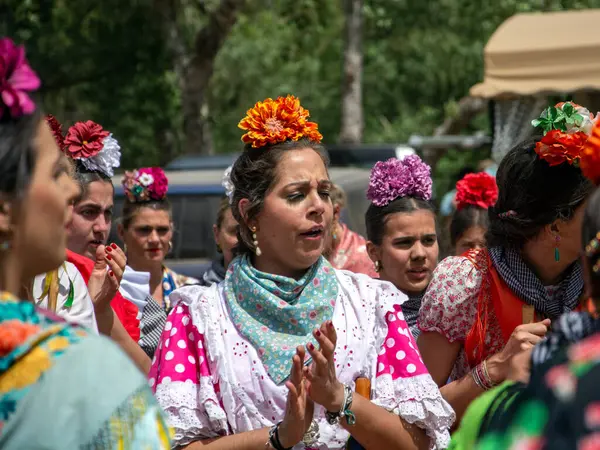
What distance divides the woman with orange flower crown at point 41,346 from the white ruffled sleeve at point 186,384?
132cm

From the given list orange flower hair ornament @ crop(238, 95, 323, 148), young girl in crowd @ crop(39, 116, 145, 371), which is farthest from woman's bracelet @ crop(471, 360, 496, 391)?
young girl in crowd @ crop(39, 116, 145, 371)

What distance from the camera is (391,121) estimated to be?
97.3ft

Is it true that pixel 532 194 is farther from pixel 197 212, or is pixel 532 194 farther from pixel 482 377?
pixel 197 212

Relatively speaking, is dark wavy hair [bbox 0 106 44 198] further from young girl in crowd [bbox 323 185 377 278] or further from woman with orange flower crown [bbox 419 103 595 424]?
young girl in crowd [bbox 323 185 377 278]

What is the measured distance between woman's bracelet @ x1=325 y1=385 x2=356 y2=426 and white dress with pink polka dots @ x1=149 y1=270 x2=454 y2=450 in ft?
0.61

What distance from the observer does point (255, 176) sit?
389cm

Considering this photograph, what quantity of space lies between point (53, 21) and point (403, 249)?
1344cm

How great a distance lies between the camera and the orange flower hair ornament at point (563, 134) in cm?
374

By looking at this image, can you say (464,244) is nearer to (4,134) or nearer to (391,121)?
(4,134)

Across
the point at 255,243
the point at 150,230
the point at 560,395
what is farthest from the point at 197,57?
the point at 560,395

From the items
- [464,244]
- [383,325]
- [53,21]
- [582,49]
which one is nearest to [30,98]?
[383,325]

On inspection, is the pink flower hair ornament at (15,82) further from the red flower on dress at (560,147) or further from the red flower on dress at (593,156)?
the red flower on dress at (560,147)

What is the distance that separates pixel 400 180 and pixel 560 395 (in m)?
3.33

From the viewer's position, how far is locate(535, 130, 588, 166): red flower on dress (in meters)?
3.74
